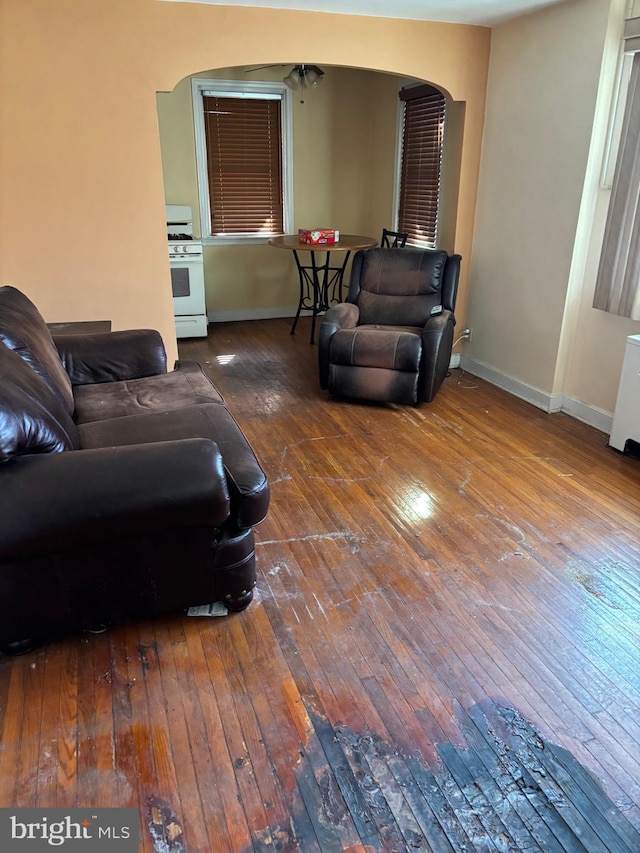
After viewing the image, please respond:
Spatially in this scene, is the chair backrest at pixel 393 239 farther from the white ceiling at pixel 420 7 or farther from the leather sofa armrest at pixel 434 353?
the white ceiling at pixel 420 7

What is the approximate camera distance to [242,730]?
5.37 feet

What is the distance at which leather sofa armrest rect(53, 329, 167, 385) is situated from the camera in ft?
9.45

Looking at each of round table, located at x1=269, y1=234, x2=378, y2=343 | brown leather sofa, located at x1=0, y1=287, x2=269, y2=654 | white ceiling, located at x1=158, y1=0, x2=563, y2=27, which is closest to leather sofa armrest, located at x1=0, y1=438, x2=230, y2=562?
brown leather sofa, located at x1=0, y1=287, x2=269, y2=654

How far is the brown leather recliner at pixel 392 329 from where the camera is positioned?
3.76m

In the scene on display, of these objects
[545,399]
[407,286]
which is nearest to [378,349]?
[407,286]

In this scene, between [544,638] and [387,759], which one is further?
[544,638]

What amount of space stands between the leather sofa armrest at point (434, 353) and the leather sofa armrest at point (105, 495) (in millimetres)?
2226

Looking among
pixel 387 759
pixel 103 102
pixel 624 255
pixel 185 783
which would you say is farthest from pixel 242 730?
pixel 103 102

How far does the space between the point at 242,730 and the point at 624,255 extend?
10.1 ft

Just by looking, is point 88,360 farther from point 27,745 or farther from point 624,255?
point 624,255

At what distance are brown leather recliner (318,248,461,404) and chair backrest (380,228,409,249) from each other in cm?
102

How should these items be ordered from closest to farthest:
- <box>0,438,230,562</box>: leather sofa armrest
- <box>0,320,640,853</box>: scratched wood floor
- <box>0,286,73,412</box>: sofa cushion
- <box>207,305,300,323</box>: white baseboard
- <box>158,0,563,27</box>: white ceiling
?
<box>0,320,640,853</box>: scratched wood floor < <box>0,438,230,562</box>: leather sofa armrest < <box>0,286,73,412</box>: sofa cushion < <box>158,0,563,27</box>: white ceiling < <box>207,305,300,323</box>: white baseboard

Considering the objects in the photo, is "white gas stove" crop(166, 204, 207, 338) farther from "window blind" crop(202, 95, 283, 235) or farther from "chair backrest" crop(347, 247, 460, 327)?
"chair backrest" crop(347, 247, 460, 327)

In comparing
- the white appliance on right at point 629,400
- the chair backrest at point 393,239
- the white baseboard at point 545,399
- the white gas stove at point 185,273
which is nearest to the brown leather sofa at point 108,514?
the white appliance on right at point 629,400
